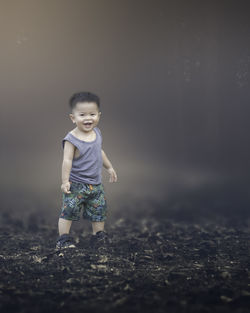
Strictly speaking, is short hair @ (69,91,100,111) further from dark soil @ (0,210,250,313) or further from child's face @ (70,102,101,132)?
dark soil @ (0,210,250,313)

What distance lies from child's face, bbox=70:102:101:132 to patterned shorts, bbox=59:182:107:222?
465mm

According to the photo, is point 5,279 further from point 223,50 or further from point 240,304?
point 223,50

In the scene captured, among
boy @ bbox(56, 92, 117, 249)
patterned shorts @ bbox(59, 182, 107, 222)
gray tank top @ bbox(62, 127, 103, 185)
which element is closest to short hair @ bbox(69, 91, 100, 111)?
boy @ bbox(56, 92, 117, 249)

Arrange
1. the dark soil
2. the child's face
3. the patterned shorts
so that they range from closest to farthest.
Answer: the dark soil → the child's face → the patterned shorts

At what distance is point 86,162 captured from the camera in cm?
325

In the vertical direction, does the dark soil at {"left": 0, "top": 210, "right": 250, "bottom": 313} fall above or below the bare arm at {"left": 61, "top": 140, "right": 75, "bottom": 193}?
below

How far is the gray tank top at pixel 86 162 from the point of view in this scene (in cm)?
321

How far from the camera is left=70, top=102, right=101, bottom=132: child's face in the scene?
3131 mm

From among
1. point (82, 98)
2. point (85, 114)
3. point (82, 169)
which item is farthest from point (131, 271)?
point (82, 98)

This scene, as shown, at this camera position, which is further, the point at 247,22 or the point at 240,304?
the point at 247,22

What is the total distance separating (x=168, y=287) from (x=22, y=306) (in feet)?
2.82

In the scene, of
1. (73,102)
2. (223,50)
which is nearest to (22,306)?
(73,102)

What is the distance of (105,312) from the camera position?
214cm

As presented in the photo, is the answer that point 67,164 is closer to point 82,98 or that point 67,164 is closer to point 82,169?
point 82,169
